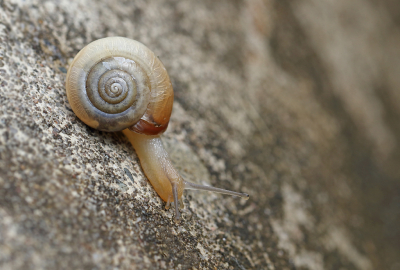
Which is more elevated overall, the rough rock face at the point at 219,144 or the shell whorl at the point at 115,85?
the shell whorl at the point at 115,85

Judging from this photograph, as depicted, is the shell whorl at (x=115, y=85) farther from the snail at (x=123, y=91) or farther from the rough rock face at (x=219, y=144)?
the rough rock face at (x=219, y=144)

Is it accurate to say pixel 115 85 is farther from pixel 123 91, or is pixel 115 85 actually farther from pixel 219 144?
pixel 219 144

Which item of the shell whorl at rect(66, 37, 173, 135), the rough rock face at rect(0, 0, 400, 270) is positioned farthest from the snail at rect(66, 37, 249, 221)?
the rough rock face at rect(0, 0, 400, 270)

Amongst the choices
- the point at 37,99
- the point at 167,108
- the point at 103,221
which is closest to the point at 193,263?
the point at 103,221

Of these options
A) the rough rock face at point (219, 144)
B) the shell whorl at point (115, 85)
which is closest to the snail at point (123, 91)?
the shell whorl at point (115, 85)

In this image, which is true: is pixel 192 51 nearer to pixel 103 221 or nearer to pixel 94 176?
pixel 94 176

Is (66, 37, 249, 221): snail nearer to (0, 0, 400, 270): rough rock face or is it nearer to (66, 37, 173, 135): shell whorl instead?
(66, 37, 173, 135): shell whorl

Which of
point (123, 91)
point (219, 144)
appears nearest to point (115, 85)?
point (123, 91)
